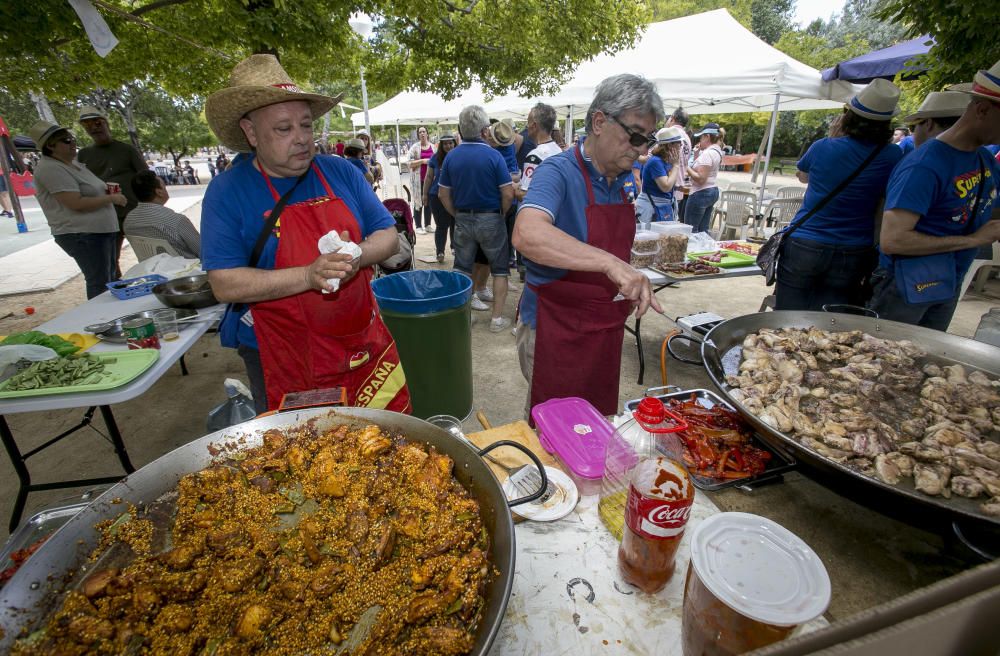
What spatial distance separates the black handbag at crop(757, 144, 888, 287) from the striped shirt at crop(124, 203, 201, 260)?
532 centimetres

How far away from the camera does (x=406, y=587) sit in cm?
106

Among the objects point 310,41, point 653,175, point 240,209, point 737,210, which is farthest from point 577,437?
point 737,210

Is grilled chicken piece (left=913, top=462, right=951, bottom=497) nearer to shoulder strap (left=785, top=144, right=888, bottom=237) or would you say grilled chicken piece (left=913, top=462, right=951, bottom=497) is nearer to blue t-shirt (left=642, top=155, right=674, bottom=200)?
shoulder strap (left=785, top=144, right=888, bottom=237)

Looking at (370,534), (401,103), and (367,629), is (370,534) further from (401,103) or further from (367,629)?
(401,103)

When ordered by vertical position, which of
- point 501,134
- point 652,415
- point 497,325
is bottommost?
point 497,325

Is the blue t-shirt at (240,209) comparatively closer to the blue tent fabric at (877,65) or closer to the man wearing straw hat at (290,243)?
the man wearing straw hat at (290,243)

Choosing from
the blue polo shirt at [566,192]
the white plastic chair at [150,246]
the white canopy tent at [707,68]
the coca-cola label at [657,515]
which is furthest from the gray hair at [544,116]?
the coca-cola label at [657,515]

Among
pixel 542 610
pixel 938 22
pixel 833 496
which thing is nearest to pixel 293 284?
pixel 542 610

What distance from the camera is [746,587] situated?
0.90 meters

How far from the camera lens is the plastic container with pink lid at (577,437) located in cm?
149

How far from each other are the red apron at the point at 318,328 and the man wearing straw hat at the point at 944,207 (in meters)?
2.98

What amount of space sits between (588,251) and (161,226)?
4.74 meters

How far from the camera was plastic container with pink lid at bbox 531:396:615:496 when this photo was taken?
1.49 meters

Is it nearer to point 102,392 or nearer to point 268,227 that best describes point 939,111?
point 268,227
